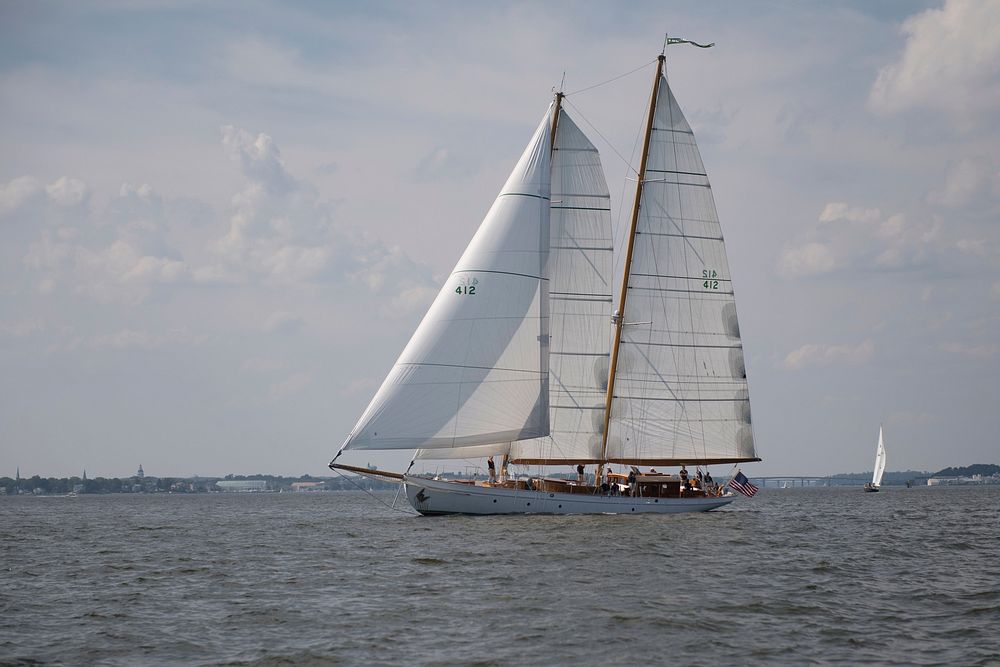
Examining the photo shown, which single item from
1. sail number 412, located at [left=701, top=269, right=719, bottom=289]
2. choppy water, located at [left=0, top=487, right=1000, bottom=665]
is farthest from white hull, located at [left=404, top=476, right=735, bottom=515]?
sail number 412, located at [left=701, top=269, right=719, bottom=289]

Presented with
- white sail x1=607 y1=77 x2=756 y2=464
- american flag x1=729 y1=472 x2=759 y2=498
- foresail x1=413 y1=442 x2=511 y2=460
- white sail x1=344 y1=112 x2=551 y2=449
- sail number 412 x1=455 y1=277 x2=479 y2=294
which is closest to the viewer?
white sail x1=344 y1=112 x2=551 y2=449

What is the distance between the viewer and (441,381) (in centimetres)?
4434

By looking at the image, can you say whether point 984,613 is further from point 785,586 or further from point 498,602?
point 498,602

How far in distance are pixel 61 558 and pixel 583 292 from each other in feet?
80.4

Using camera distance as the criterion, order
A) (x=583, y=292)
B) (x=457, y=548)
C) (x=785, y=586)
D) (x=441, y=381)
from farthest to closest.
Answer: (x=583, y=292)
(x=441, y=381)
(x=457, y=548)
(x=785, y=586)

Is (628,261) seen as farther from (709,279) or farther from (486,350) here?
(486,350)

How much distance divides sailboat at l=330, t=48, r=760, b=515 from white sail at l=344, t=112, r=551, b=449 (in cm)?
6

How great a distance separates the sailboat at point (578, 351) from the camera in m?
44.9

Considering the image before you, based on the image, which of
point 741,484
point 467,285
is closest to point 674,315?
point 741,484

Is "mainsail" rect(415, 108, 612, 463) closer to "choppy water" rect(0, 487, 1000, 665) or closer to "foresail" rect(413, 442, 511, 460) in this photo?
"foresail" rect(413, 442, 511, 460)

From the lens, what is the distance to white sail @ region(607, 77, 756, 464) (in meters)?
50.7

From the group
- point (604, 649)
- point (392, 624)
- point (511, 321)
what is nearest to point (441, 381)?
point (511, 321)

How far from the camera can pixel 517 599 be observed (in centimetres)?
2492

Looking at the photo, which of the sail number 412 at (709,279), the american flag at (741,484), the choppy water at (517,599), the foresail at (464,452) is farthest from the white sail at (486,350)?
the american flag at (741,484)
